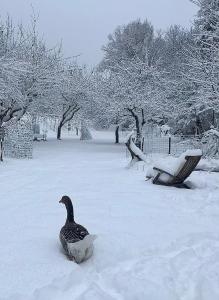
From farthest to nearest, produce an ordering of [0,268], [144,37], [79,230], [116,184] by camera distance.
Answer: [144,37]
[116,184]
[79,230]
[0,268]

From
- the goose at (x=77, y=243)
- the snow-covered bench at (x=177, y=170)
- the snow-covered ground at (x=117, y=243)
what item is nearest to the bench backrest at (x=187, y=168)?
the snow-covered bench at (x=177, y=170)

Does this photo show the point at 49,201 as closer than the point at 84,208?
No

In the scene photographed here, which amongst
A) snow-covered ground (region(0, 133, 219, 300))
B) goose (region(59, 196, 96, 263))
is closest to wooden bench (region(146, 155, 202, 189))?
snow-covered ground (region(0, 133, 219, 300))

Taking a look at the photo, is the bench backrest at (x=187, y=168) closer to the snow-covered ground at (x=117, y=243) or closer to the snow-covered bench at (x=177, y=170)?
the snow-covered bench at (x=177, y=170)

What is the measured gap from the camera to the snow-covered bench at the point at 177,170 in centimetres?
1068

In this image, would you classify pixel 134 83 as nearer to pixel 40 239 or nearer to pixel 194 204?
pixel 194 204

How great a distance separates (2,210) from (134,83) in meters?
22.6

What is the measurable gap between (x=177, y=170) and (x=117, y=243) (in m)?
5.20

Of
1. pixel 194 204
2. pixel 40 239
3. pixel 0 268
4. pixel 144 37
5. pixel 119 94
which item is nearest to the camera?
pixel 0 268

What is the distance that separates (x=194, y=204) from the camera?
366 inches

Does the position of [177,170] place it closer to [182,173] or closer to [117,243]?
[182,173]

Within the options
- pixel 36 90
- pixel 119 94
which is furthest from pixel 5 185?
pixel 119 94

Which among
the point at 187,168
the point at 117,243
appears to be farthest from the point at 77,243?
the point at 187,168

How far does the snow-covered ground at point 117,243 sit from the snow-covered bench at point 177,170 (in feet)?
1.22
